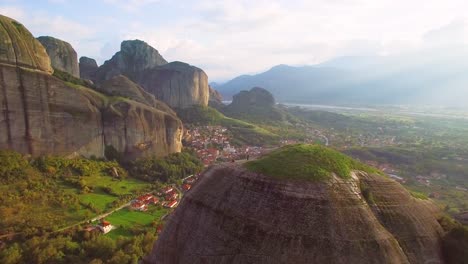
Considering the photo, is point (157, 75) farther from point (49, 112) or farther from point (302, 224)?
point (302, 224)

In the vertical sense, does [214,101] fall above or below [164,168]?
above

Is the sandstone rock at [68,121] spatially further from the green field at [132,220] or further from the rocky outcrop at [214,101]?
the rocky outcrop at [214,101]

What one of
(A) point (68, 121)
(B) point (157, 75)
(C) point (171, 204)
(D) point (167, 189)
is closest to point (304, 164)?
(C) point (171, 204)

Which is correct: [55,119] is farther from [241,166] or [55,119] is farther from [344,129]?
[344,129]

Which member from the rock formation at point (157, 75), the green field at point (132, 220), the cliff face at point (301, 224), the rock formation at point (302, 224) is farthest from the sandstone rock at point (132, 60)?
the cliff face at point (301, 224)

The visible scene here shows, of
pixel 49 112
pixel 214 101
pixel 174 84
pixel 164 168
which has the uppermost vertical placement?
pixel 174 84

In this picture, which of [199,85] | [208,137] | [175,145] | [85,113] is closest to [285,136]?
[208,137]

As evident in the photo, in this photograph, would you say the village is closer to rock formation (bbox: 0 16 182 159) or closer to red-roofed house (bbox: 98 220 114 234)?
red-roofed house (bbox: 98 220 114 234)
